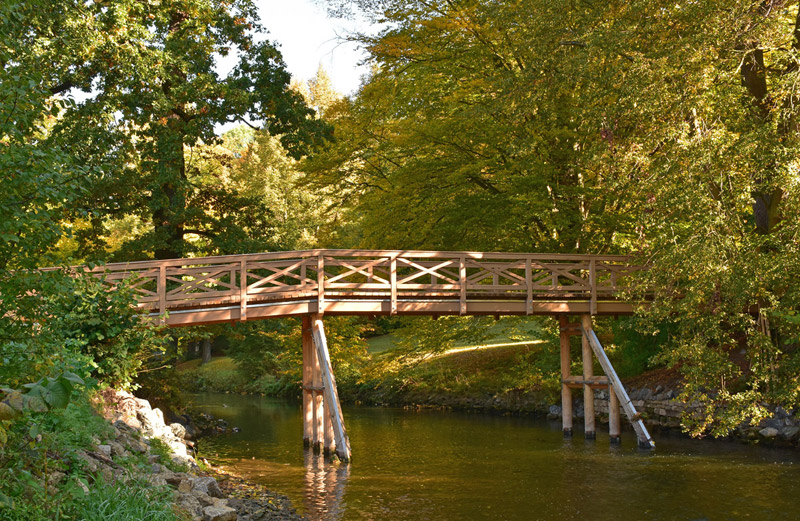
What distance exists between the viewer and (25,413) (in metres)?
5.93

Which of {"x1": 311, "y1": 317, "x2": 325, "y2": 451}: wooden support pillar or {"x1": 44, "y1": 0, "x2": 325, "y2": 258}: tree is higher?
{"x1": 44, "y1": 0, "x2": 325, "y2": 258}: tree

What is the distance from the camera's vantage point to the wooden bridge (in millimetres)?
15750

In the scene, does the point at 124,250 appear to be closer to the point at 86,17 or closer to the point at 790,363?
the point at 86,17

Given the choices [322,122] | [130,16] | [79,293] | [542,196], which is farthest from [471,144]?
[79,293]

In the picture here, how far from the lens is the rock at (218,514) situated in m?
8.08

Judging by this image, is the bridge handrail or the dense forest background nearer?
the dense forest background

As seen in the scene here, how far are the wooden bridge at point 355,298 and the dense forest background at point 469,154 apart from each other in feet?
3.73

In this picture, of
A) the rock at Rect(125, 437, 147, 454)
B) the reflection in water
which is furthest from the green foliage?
the reflection in water

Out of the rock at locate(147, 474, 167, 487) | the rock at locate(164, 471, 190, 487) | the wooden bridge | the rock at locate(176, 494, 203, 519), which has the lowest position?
the rock at locate(176, 494, 203, 519)

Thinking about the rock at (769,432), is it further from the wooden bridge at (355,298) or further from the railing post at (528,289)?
the railing post at (528,289)

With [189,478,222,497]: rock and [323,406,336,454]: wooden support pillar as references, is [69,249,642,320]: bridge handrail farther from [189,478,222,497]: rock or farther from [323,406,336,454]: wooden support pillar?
[189,478,222,497]: rock

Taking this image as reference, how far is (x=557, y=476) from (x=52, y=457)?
9.20 m

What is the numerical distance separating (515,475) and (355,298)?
572 cm

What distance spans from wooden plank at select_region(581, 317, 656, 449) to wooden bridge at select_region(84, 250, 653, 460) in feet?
0.08
